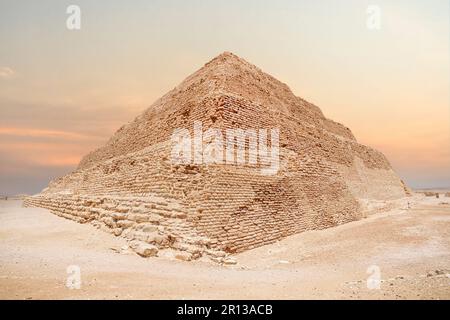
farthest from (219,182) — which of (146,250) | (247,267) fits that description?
(146,250)

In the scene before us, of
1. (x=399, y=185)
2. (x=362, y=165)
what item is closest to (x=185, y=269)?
(x=362, y=165)

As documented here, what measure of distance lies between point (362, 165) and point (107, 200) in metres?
18.8

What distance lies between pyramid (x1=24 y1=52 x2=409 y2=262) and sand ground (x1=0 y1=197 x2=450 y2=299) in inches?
25.5

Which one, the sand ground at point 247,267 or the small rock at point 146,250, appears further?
the small rock at point 146,250

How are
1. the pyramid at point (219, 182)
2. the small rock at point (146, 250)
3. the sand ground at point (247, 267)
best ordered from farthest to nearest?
the pyramid at point (219, 182) < the small rock at point (146, 250) < the sand ground at point (247, 267)

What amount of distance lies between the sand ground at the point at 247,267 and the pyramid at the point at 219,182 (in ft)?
2.12

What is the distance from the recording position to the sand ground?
204 inches

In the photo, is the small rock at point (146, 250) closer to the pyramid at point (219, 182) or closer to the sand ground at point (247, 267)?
the pyramid at point (219, 182)

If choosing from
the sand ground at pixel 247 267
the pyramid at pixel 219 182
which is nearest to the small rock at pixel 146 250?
the pyramid at pixel 219 182

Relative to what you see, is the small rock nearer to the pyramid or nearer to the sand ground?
the pyramid

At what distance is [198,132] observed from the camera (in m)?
12.2

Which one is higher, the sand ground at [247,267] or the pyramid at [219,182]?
the pyramid at [219,182]

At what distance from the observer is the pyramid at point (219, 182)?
9.40 metres
